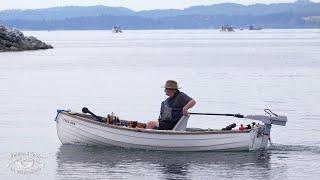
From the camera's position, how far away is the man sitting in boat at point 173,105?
23.1m

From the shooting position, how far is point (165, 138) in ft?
77.4

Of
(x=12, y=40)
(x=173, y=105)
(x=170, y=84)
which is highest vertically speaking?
(x=170, y=84)

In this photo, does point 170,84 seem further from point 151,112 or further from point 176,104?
point 151,112

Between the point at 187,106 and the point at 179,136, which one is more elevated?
the point at 187,106

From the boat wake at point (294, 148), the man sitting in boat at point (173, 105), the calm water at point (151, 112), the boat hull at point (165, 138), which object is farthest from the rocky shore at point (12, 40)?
the man sitting in boat at point (173, 105)

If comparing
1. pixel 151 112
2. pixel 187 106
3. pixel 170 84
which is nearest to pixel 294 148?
pixel 187 106

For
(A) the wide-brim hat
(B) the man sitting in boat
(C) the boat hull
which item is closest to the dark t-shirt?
(B) the man sitting in boat

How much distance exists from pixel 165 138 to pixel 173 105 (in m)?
0.99

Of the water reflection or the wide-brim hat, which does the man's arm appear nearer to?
the wide-brim hat

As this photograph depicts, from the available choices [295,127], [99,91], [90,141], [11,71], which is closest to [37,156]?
[90,141]

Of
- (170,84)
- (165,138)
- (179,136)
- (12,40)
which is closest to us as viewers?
(170,84)

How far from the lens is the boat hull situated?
76.9 ft

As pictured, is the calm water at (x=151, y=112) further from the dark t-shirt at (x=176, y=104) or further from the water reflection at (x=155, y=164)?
the dark t-shirt at (x=176, y=104)

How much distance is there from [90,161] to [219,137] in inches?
143
